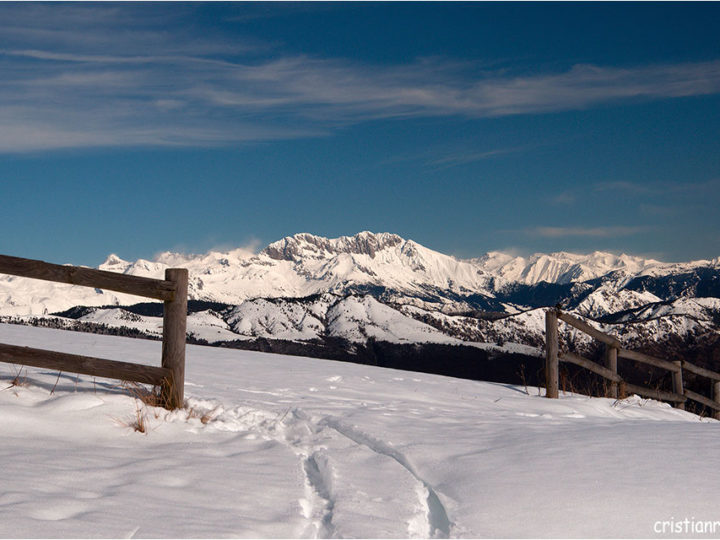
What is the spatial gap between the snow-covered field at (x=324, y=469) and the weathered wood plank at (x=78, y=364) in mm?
333

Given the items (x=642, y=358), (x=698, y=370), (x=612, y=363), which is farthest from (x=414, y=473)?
(x=698, y=370)

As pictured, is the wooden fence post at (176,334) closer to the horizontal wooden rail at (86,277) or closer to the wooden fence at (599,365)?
the horizontal wooden rail at (86,277)

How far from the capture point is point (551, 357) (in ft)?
44.4

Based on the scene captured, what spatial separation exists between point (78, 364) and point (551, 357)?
9.28m

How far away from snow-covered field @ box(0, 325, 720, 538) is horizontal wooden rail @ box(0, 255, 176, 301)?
4.18 ft

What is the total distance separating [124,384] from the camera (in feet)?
27.5

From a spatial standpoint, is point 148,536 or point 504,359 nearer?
point 148,536

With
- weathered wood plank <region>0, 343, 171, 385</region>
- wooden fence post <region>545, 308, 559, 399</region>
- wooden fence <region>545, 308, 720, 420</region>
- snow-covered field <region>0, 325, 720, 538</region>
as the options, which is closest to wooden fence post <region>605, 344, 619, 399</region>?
wooden fence <region>545, 308, 720, 420</region>

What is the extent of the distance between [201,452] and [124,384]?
2.47 m

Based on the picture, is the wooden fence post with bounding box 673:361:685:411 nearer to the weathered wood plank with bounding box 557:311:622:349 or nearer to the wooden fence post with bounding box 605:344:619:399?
the wooden fence post with bounding box 605:344:619:399

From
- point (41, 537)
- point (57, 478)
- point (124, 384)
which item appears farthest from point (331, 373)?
point (41, 537)

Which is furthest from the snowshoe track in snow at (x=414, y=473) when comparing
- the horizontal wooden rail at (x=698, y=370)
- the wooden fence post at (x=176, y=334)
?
the horizontal wooden rail at (x=698, y=370)

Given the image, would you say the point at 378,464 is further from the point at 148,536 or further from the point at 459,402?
the point at 459,402

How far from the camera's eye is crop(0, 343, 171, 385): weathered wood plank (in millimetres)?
7305
